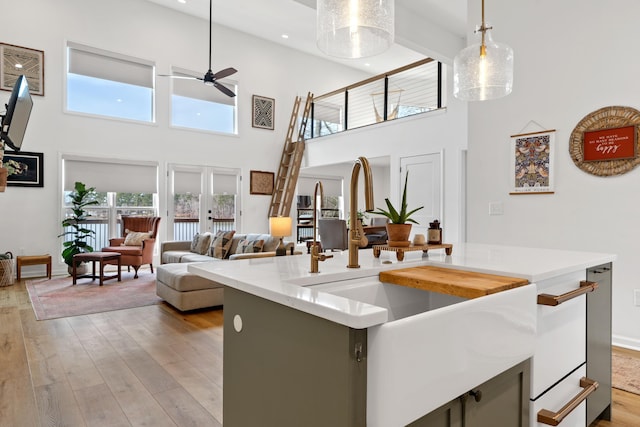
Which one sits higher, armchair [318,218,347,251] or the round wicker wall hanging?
the round wicker wall hanging

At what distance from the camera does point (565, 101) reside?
3.29m

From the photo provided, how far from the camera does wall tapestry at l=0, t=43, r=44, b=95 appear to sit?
20.3ft

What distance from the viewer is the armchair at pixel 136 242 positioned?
20.8ft

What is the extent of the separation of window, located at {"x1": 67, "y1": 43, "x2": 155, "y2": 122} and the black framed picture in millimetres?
1083

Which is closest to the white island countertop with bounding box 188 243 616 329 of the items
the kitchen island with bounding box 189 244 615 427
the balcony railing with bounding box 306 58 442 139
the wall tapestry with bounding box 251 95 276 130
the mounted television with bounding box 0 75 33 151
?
the kitchen island with bounding box 189 244 615 427

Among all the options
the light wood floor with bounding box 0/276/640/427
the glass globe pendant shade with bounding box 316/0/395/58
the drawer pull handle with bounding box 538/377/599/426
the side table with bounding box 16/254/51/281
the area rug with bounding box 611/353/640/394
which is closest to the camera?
the drawer pull handle with bounding box 538/377/599/426

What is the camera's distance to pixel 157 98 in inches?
304

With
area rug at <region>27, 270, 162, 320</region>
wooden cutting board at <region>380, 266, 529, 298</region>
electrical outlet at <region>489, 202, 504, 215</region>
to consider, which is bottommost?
area rug at <region>27, 270, 162, 320</region>

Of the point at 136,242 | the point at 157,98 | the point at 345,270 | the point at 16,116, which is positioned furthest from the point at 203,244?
the point at 345,270

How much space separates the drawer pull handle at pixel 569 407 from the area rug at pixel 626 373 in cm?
92

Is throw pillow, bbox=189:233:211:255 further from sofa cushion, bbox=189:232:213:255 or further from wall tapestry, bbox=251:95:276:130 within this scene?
wall tapestry, bbox=251:95:276:130

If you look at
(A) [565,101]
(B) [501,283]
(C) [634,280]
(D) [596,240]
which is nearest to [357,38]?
(B) [501,283]

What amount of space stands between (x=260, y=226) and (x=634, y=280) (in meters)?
7.20

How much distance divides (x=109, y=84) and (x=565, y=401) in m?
8.17
